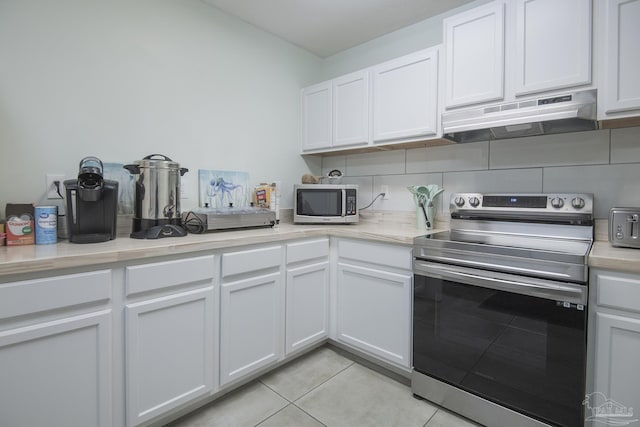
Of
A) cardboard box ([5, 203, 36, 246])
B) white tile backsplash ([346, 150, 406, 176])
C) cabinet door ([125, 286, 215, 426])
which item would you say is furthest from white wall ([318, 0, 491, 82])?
cardboard box ([5, 203, 36, 246])

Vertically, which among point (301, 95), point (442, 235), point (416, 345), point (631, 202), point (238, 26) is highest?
point (238, 26)

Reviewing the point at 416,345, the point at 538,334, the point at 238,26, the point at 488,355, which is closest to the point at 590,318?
the point at 538,334

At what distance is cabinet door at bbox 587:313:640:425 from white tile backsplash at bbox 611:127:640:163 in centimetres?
91

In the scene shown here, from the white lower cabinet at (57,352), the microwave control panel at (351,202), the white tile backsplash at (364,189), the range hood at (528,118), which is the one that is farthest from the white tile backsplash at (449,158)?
the white lower cabinet at (57,352)

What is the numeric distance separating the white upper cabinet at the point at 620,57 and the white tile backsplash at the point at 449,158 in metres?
0.67

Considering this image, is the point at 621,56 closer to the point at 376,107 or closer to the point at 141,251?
the point at 376,107

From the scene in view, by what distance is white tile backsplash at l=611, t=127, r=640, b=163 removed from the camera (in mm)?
1606

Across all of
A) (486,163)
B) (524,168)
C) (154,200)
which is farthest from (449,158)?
(154,200)

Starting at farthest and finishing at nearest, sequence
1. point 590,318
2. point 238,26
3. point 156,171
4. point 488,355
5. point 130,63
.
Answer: point 238,26 → point 130,63 → point 156,171 → point 488,355 → point 590,318

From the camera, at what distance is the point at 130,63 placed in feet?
5.93

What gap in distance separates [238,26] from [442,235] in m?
2.05

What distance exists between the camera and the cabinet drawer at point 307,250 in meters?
1.92

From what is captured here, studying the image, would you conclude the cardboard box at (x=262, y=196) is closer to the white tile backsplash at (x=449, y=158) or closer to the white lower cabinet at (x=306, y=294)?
the white lower cabinet at (x=306, y=294)

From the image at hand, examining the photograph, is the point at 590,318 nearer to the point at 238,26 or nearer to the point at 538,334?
the point at 538,334
